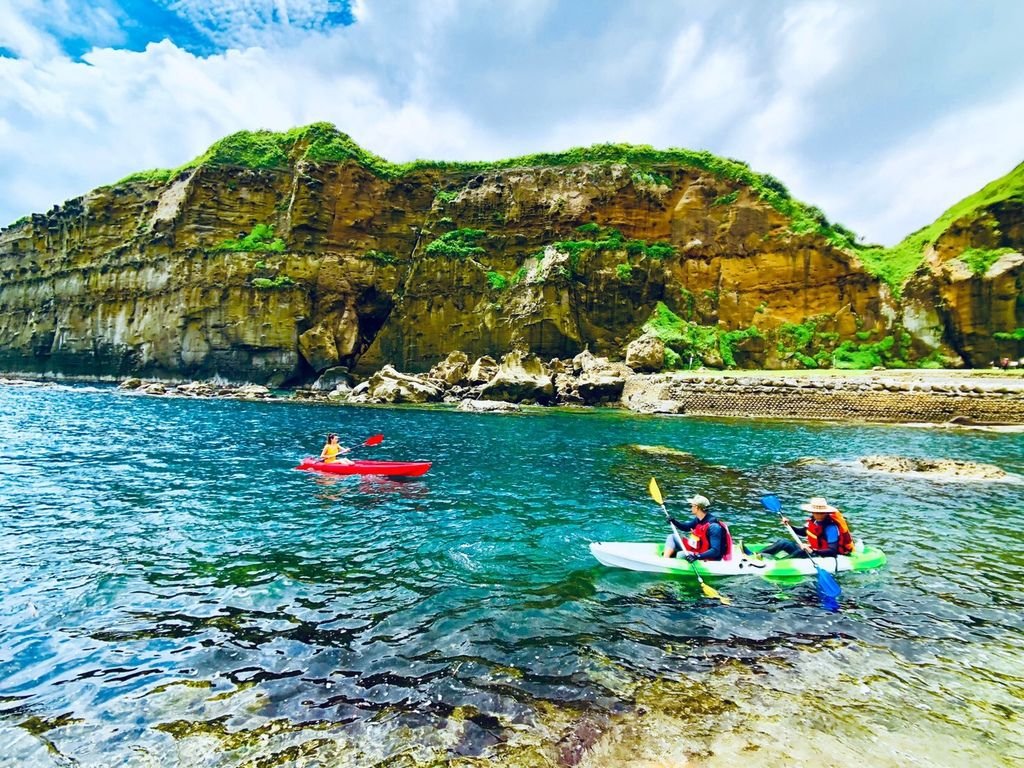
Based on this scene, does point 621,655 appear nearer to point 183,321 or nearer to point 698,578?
point 698,578

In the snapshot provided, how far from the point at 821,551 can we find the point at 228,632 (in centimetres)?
937

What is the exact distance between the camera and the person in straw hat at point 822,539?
9266 mm

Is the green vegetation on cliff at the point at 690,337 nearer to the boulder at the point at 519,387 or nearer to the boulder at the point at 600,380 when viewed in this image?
the boulder at the point at 600,380

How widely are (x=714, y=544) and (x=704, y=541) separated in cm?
18

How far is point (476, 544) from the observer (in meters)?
10.2

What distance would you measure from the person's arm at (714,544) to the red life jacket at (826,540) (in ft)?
6.03

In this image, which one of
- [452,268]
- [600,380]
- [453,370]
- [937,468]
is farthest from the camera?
[452,268]

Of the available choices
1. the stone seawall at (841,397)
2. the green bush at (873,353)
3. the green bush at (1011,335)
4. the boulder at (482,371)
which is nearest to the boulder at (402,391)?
the boulder at (482,371)

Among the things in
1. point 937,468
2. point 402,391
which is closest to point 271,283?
A: point 402,391

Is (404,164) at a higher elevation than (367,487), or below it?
higher

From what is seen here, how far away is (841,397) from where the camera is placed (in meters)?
34.7

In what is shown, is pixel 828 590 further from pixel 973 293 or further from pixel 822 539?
pixel 973 293

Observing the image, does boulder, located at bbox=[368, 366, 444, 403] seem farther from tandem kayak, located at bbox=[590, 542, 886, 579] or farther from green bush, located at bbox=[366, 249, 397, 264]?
tandem kayak, located at bbox=[590, 542, 886, 579]

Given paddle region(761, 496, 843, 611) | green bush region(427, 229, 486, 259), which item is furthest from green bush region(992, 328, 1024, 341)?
paddle region(761, 496, 843, 611)
